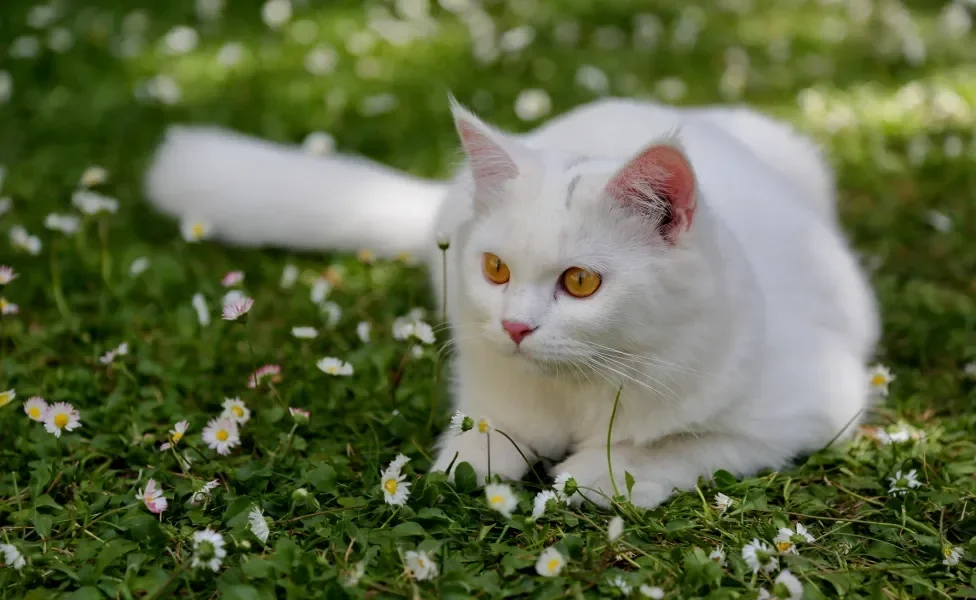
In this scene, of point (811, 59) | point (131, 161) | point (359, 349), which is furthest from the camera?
point (811, 59)

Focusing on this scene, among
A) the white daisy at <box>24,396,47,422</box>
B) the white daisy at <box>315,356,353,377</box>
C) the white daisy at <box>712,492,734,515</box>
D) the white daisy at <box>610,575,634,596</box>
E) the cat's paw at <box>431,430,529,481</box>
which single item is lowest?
the white daisy at <box>24,396,47,422</box>

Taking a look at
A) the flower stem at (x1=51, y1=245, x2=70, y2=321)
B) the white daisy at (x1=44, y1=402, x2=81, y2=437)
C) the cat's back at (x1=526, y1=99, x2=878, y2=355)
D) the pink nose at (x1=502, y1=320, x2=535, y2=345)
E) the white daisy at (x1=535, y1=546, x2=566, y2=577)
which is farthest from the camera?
the flower stem at (x1=51, y1=245, x2=70, y2=321)

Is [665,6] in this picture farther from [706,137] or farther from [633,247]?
[633,247]

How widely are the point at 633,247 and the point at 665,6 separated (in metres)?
5.03

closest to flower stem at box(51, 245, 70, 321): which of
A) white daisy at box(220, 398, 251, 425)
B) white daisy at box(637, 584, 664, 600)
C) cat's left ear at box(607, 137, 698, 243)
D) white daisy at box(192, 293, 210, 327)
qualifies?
white daisy at box(192, 293, 210, 327)

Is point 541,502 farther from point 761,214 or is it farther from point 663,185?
point 761,214

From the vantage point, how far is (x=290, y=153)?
400 cm

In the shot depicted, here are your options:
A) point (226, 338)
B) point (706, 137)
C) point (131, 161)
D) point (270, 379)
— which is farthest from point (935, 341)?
point (131, 161)

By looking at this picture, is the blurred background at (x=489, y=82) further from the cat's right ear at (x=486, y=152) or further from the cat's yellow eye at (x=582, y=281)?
the cat's right ear at (x=486, y=152)

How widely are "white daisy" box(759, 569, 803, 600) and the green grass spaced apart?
4 centimetres

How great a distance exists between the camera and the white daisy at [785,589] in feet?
6.56

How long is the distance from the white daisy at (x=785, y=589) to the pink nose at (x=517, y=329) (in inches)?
30.5

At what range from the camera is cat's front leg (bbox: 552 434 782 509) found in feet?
7.95

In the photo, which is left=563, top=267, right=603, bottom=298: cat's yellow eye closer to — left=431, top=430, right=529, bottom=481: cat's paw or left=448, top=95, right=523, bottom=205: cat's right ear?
left=448, top=95, right=523, bottom=205: cat's right ear
